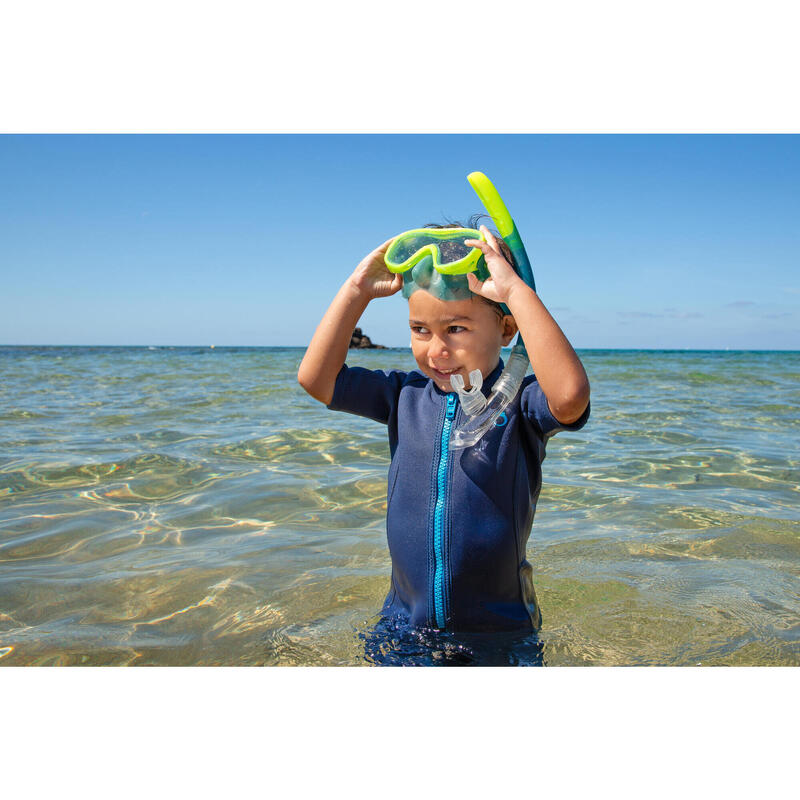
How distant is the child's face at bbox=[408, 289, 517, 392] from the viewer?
2.09 m

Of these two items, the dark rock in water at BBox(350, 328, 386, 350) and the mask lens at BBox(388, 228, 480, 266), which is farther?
the dark rock in water at BBox(350, 328, 386, 350)

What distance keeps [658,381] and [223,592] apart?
536 inches

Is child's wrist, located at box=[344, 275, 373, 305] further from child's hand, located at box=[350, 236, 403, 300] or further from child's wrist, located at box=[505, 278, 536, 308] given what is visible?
child's wrist, located at box=[505, 278, 536, 308]

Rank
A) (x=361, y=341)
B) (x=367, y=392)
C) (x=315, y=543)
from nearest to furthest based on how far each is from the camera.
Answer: (x=367, y=392), (x=315, y=543), (x=361, y=341)

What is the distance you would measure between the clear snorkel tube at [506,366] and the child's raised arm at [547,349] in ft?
0.36

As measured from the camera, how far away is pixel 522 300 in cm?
196

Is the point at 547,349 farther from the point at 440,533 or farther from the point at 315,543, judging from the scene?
the point at 315,543

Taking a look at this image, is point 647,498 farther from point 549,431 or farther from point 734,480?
point 549,431

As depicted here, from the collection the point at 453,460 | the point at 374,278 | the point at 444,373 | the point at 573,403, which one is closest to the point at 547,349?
the point at 573,403

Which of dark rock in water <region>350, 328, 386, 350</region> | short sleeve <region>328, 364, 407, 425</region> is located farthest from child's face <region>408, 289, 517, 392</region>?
dark rock in water <region>350, 328, 386, 350</region>

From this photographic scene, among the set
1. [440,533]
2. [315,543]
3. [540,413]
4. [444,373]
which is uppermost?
[444,373]

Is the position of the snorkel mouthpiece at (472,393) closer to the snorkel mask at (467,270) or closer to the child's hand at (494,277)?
the snorkel mask at (467,270)

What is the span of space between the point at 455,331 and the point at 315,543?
211 cm

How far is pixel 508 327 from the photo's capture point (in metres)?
2.20
